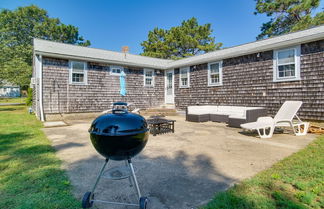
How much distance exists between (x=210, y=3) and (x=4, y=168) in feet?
77.5

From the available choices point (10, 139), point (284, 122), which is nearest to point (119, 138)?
point (10, 139)

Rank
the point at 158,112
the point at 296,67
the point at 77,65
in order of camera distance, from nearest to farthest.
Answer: the point at 296,67
the point at 77,65
the point at 158,112

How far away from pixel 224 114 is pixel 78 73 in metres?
8.25

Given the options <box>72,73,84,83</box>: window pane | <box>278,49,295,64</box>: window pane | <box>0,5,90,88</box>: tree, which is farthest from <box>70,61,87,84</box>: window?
<box>0,5,90,88</box>: tree

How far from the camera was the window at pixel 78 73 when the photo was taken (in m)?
9.91

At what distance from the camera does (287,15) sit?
19.5 metres

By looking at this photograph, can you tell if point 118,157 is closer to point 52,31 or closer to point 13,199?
point 13,199

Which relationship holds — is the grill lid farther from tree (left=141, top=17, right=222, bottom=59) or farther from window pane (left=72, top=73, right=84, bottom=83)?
tree (left=141, top=17, right=222, bottom=59)

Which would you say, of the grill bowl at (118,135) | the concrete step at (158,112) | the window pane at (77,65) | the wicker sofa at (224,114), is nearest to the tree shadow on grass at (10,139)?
the grill bowl at (118,135)

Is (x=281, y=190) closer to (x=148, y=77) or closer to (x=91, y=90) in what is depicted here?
(x=91, y=90)

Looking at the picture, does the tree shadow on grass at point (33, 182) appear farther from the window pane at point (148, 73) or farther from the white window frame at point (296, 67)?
the window pane at point (148, 73)

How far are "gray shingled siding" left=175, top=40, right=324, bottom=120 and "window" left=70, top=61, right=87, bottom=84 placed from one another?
6.41m

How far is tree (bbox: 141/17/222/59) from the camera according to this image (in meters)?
26.7

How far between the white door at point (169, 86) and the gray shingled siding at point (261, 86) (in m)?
1.12
